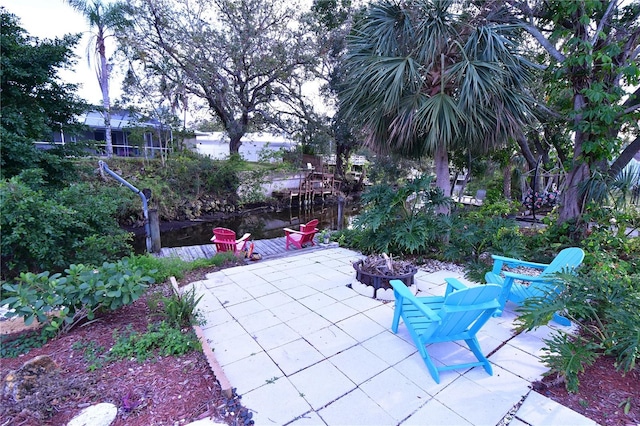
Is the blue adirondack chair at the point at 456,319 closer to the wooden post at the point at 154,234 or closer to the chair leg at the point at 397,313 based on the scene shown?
the chair leg at the point at 397,313

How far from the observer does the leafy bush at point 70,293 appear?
2070 mm

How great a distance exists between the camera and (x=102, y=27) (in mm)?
11539

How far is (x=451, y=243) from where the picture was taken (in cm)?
483

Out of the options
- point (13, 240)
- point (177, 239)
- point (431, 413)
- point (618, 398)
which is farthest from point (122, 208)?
point (618, 398)

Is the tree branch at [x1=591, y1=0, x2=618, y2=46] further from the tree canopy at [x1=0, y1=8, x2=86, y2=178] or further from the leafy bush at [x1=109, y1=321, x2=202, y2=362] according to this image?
the tree canopy at [x1=0, y1=8, x2=86, y2=178]

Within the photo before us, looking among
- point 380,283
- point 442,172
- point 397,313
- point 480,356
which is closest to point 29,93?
point 380,283

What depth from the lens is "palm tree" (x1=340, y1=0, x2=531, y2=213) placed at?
438 cm

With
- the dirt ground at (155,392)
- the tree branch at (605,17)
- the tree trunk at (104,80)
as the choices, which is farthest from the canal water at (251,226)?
the dirt ground at (155,392)

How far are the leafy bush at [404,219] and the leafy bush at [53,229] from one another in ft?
11.8

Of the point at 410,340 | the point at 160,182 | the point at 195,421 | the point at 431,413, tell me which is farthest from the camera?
the point at 160,182

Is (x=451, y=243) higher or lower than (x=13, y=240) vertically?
lower

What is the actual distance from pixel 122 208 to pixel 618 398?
39.2 feet

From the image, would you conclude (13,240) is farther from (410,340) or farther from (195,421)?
(410,340)

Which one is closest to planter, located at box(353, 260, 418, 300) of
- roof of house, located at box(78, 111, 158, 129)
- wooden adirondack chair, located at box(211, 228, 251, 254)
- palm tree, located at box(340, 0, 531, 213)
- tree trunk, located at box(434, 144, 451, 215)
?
palm tree, located at box(340, 0, 531, 213)
